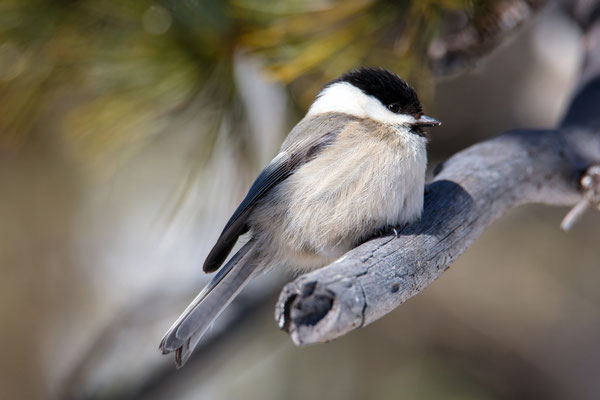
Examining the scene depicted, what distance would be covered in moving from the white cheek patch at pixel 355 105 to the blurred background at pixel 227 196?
121 mm

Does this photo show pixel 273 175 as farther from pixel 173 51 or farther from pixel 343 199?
pixel 173 51

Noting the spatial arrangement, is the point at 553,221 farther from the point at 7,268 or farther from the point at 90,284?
the point at 7,268

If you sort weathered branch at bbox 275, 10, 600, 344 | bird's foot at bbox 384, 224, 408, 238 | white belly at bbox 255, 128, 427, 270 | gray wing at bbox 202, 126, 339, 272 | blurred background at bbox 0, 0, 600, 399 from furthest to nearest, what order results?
1. blurred background at bbox 0, 0, 600, 399
2. gray wing at bbox 202, 126, 339, 272
3. white belly at bbox 255, 128, 427, 270
4. bird's foot at bbox 384, 224, 408, 238
5. weathered branch at bbox 275, 10, 600, 344

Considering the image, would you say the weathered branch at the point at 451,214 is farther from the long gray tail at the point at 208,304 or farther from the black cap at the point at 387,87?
the long gray tail at the point at 208,304

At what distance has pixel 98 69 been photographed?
1.94m

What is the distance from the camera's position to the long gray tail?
4.95 ft

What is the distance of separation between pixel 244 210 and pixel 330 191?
24 centimetres

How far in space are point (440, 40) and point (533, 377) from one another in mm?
2143

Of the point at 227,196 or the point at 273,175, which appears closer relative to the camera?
the point at 273,175

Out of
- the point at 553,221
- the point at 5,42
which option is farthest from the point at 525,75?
the point at 5,42

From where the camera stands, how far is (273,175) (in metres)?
1.76

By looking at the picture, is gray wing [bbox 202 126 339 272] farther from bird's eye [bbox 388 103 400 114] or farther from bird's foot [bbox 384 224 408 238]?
bird's foot [bbox 384 224 408 238]

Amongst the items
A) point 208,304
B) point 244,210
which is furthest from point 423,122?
point 208,304

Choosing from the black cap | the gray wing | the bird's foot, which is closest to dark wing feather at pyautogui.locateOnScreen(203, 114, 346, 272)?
the gray wing
